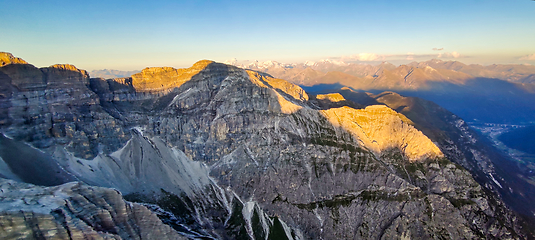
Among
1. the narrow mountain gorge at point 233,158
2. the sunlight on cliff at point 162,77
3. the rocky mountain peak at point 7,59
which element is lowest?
the narrow mountain gorge at point 233,158

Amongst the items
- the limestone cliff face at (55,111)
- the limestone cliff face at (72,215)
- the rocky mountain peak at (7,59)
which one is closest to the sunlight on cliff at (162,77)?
the limestone cliff face at (55,111)

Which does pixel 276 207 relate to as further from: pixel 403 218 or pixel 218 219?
pixel 403 218

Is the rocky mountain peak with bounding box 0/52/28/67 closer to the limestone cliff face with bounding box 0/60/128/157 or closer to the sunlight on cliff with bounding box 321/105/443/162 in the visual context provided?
the limestone cliff face with bounding box 0/60/128/157

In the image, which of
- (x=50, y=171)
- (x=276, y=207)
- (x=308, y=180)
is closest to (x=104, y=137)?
(x=50, y=171)

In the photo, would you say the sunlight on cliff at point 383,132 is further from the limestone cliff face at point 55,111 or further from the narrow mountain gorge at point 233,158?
the limestone cliff face at point 55,111

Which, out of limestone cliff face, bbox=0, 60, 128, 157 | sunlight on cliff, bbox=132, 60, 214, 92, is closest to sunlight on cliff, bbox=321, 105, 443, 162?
sunlight on cliff, bbox=132, 60, 214, 92

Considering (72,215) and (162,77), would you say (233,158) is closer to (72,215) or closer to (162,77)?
(162,77)

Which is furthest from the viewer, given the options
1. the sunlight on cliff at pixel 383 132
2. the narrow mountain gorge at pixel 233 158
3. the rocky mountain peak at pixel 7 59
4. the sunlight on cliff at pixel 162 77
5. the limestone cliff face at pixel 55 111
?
the sunlight on cliff at pixel 162 77
